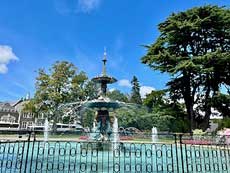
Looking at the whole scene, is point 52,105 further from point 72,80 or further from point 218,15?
point 218,15

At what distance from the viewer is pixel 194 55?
85.9 feet

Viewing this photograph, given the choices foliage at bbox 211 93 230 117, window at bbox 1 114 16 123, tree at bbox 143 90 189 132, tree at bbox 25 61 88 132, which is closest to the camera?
foliage at bbox 211 93 230 117

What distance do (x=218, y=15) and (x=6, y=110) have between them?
56762mm

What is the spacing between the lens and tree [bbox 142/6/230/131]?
24.4m

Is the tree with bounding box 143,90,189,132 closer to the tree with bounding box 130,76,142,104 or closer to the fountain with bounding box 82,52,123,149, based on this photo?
the fountain with bounding box 82,52,123,149

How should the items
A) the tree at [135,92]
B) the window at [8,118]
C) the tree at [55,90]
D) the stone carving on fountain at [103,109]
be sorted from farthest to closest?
the tree at [135,92] → the window at [8,118] → the tree at [55,90] → the stone carving on fountain at [103,109]

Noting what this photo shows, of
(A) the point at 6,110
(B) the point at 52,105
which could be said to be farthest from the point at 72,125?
(A) the point at 6,110

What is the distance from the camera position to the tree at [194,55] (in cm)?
2442

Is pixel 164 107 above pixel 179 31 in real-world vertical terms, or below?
below

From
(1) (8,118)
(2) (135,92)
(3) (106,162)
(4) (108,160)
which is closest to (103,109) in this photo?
(3) (106,162)

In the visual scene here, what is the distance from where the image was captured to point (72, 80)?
3875 cm

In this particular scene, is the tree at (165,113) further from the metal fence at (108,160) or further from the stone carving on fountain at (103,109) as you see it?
the metal fence at (108,160)

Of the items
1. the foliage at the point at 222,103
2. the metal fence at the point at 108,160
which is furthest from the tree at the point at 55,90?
the metal fence at the point at 108,160

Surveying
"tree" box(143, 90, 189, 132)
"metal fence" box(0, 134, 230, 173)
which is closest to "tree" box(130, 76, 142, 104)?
"tree" box(143, 90, 189, 132)
